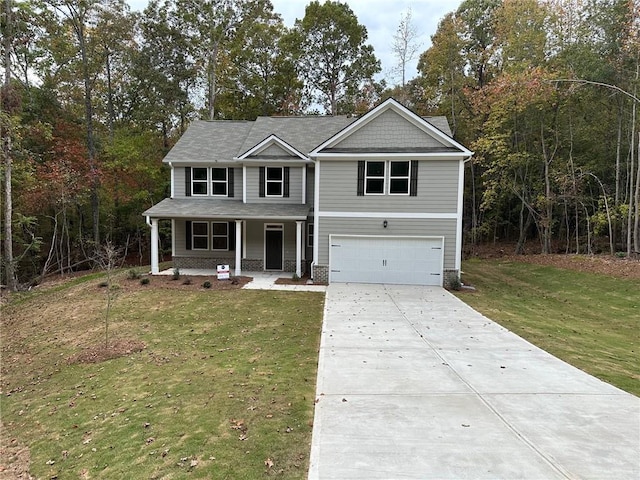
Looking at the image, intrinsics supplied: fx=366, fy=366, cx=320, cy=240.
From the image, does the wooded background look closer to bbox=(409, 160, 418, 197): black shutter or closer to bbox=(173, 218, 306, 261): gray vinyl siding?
bbox=(173, 218, 306, 261): gray vinyl siding

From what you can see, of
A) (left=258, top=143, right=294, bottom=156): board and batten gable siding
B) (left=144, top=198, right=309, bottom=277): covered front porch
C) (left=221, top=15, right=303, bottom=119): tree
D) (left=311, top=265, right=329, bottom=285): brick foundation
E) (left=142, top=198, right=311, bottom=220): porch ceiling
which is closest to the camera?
(left=311, top=265, right=329, bottom=285): brick foundation

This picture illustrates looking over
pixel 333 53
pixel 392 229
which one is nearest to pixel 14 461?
pixel 392 229

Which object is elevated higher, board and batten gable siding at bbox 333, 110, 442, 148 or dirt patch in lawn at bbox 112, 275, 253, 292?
board and batten gable siding at bbox 333, 110, 442, 148

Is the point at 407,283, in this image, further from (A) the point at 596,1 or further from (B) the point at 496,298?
(A) the point at 596,1

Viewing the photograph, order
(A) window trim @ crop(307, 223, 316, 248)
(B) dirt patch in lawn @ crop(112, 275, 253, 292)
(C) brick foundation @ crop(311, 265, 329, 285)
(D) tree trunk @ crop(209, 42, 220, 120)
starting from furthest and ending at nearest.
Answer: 1. (D) tree trunk @ crop(209, 42, 220, 120)
2. (A) window trim @ crop(307, 223, 316, 248)
3. (C) brick foundation @ crop(311, 265, 329, 285)
4. (B) dirt patch in lawn @ crop(112, 275, 253, 292)

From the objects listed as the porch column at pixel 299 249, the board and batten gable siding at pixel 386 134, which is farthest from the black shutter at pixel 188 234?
the board and batten gable siding at pixel 386 134

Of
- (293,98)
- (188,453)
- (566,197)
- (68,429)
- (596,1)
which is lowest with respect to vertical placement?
(68,429)

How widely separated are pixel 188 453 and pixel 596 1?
2479 cm

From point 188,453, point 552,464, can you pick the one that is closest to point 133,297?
point 188,453

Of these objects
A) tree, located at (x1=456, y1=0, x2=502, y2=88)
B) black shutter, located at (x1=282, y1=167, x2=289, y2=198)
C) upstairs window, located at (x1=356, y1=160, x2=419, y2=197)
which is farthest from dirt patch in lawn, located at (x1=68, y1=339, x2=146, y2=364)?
tree, located at (x1=456, y1=0, x2=502, y2=88)

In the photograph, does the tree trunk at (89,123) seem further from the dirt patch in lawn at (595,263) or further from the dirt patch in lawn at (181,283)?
the dirt patch in lawn at (595,263)

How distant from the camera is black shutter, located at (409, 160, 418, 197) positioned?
13.6m

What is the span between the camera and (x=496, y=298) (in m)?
12.1

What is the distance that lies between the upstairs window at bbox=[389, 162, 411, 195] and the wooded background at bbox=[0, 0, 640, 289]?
803 cm
